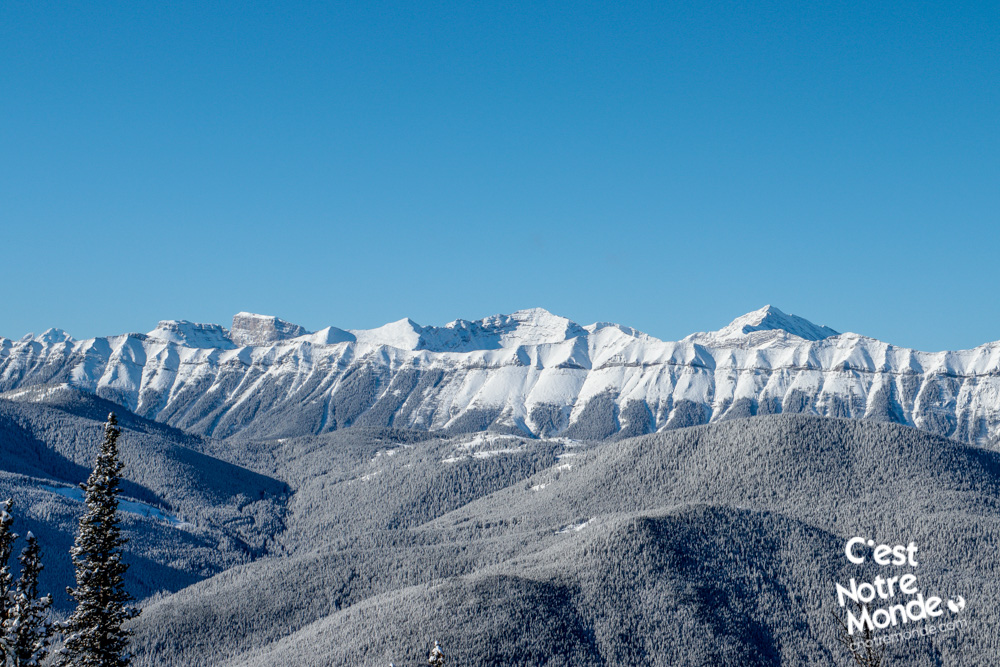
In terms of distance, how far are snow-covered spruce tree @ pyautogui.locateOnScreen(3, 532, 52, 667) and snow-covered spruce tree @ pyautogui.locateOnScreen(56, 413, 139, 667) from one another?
11.3 metres

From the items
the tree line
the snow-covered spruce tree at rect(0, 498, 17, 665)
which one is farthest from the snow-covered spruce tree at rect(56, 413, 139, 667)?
the snow-covered spruce tree at rect(0, 498, 17, 665)

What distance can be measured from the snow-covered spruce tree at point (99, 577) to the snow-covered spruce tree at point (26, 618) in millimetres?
11345

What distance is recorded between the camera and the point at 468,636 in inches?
7067

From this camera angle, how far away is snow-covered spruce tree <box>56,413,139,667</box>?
45750mm

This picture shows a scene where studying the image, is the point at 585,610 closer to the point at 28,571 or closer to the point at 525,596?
the point at 525,596

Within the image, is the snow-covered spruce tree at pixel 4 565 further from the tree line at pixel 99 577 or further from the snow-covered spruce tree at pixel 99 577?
the snow-covered spruce tree at pixel 99 577

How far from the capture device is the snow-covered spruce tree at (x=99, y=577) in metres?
45.8

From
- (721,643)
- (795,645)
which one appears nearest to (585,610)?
(721,643)

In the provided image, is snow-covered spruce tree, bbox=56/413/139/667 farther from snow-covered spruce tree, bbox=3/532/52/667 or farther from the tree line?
snow-covered spruce tree, bbox=3/532/52/667

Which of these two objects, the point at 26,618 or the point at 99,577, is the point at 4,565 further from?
the point at 99,577

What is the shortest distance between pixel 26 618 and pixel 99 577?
15772 millimetres

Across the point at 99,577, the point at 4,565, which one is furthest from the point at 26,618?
the point at 99,577

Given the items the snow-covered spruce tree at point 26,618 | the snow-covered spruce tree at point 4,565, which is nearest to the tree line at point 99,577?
the snow-covered spruce tree at point 26,618

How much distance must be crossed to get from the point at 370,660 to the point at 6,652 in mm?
152263
